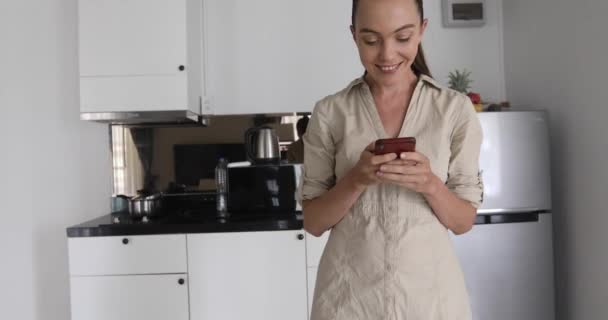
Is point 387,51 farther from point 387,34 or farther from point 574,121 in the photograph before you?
point 574,121

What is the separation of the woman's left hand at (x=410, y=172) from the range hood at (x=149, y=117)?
171 centimetres

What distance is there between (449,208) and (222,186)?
1.84 m

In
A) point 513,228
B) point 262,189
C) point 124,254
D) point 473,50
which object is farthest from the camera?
point 473,50

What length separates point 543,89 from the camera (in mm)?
2535

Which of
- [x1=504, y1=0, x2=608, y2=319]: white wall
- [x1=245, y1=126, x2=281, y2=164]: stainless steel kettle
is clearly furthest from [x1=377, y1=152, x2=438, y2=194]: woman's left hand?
[x1=245, y1=126, x2=281, y2=164]: stainless steel kettle

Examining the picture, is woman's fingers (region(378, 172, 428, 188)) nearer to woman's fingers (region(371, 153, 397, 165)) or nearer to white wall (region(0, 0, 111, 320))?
woman's fingers (region(371, 153, 397, 165))

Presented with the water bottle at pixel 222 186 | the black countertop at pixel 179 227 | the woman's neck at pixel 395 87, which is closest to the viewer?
the woman's neck at pixel 395 87

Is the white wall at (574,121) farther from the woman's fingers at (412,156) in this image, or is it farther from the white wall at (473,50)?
the woman's fingers at (412,156)

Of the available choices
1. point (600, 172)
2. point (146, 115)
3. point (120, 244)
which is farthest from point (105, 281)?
point (600, 172)

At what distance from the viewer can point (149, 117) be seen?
2508 millimetres

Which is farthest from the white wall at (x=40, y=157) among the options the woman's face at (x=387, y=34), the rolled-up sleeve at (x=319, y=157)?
the woman's face at (x=387, y=34)

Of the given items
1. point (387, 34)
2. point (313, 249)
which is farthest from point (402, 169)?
point (313, 249)

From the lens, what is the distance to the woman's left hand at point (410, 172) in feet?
2.72

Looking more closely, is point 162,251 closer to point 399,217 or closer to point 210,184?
point 210,184
